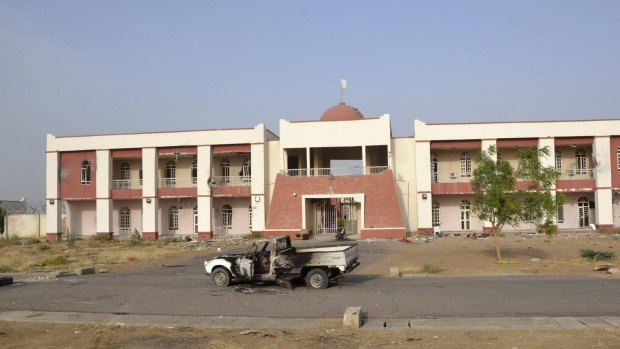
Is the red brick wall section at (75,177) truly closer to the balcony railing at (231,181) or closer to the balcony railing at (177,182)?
the balcony railing at (177,182)

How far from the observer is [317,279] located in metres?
14.0

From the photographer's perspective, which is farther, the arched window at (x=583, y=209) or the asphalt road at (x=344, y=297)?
the arched window at (x=583, y=209)

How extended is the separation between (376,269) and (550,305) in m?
8.40

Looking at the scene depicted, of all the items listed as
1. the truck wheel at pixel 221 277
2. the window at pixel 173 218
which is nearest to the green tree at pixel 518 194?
the truck wheel at pixel 221 277

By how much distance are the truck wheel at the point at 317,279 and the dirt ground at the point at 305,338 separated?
4.75 meters

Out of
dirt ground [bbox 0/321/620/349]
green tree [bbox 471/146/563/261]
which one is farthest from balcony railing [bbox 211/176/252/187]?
dirt ground [bbox 0/321/620/349]

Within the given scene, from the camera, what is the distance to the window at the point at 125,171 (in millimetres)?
44719

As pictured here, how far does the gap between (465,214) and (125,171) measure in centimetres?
2724

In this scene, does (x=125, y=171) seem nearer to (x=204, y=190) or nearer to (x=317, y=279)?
(x=204, y=190)

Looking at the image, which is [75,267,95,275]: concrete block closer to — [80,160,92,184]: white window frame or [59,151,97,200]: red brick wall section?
[59,151,97,200]: red brick wall section

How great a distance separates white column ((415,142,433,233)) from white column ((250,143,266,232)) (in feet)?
36.7

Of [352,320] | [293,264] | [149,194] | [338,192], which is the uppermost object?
[149,194]

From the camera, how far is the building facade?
37.3 metres

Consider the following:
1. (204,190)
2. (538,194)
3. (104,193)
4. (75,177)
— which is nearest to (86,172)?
(75,177)
